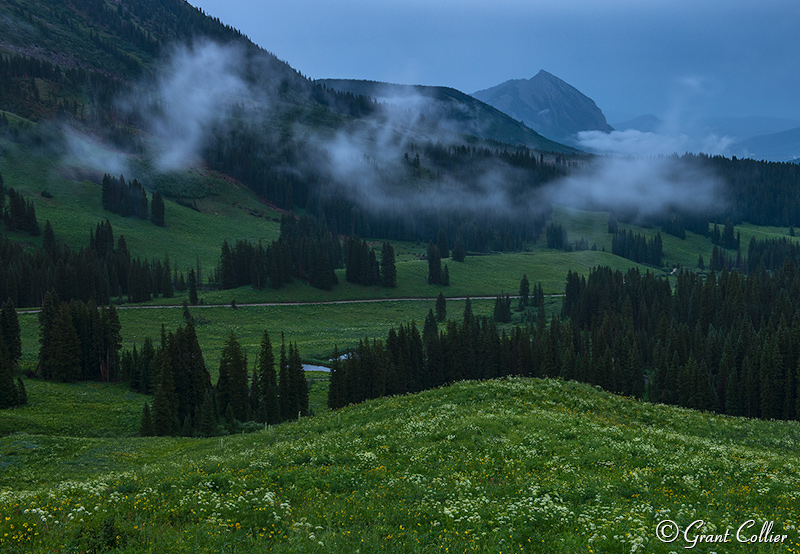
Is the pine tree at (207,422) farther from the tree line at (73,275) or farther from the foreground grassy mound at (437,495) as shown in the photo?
the tree line at (73,275)

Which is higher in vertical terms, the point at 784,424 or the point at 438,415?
the point at 438,415

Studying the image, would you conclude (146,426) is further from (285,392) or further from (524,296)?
(524,296)

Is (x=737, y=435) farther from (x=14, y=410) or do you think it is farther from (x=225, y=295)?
(x=225, y=295)

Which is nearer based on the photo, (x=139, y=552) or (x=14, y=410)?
(x=139, y=552)

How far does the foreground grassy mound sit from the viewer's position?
14.3 meters

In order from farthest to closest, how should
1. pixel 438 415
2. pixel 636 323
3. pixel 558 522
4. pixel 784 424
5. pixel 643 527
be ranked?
1. pixel 636 323
2. pixel 784 424
3. pixel 438 415
4. pixel 558 522
5. pixel 643 527

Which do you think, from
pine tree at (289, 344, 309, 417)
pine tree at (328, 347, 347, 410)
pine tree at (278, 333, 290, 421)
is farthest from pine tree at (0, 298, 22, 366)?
pine tree at (328, 347, 347, 410)

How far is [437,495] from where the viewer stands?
18312 millimetres

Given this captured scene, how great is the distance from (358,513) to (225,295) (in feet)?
539

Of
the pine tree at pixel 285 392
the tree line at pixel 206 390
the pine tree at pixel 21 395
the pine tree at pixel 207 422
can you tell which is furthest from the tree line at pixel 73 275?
the pine tree at pixel 207 422

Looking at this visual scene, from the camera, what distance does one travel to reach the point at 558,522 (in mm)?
15609

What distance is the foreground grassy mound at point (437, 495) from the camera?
14297mm

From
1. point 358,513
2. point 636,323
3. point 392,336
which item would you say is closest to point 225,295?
point 392,336

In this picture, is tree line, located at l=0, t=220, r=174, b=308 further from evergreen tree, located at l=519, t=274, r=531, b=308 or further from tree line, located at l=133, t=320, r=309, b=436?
evergreen tree, located at l=519, t=274, r=531, b=308
